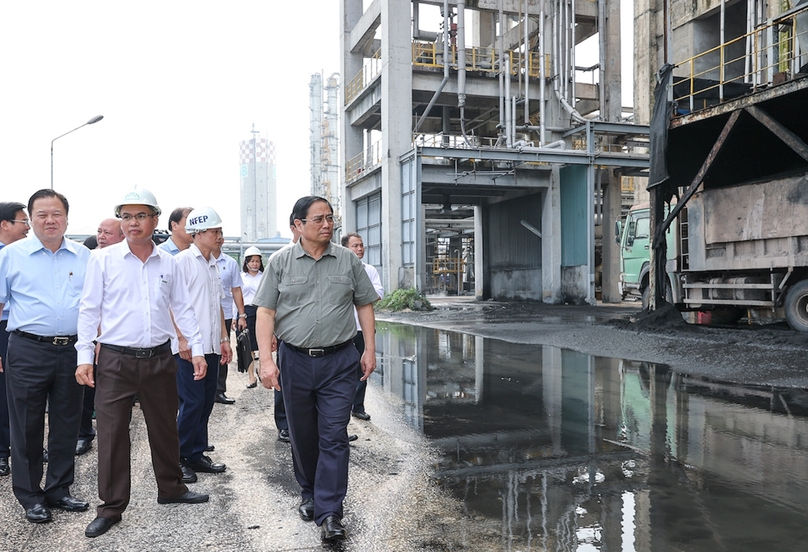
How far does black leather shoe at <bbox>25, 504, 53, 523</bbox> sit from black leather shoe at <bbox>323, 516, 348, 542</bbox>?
1667 mm

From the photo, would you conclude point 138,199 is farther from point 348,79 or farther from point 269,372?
point 348,79

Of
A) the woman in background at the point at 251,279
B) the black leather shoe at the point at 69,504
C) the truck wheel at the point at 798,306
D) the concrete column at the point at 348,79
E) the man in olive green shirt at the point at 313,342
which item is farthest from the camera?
the concrete column at the point at 348,79

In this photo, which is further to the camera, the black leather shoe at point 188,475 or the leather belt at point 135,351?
the black leather shoe at point 188,475

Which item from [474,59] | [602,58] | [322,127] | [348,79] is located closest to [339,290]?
[474,59]

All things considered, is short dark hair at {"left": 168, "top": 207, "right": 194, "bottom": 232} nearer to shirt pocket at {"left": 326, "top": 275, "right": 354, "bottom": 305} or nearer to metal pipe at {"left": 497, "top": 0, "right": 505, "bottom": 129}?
shirt pocket at {"left": 326, "top": 275, "right": 354, "bottom": 305}

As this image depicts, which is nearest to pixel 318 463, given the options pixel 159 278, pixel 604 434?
pixel 159 278

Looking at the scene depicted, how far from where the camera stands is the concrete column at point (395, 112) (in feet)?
85.7

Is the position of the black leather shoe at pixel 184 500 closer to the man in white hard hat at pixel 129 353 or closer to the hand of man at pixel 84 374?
the man in white hard hat at pixel 129 353

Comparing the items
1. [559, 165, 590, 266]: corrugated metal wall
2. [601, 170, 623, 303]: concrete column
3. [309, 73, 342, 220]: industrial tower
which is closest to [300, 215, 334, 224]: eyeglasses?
[559, 165, 590, 266]: corrugated metal wall

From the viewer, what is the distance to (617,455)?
5.05 metres

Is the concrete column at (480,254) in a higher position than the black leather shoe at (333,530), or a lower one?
higher

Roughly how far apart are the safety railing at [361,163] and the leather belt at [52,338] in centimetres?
2459

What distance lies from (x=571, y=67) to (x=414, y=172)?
8.41 meters

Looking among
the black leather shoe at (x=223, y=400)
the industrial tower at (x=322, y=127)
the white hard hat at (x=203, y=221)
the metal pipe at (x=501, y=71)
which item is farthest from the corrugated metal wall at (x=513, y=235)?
the industrial tower at (x=322, y=127)
